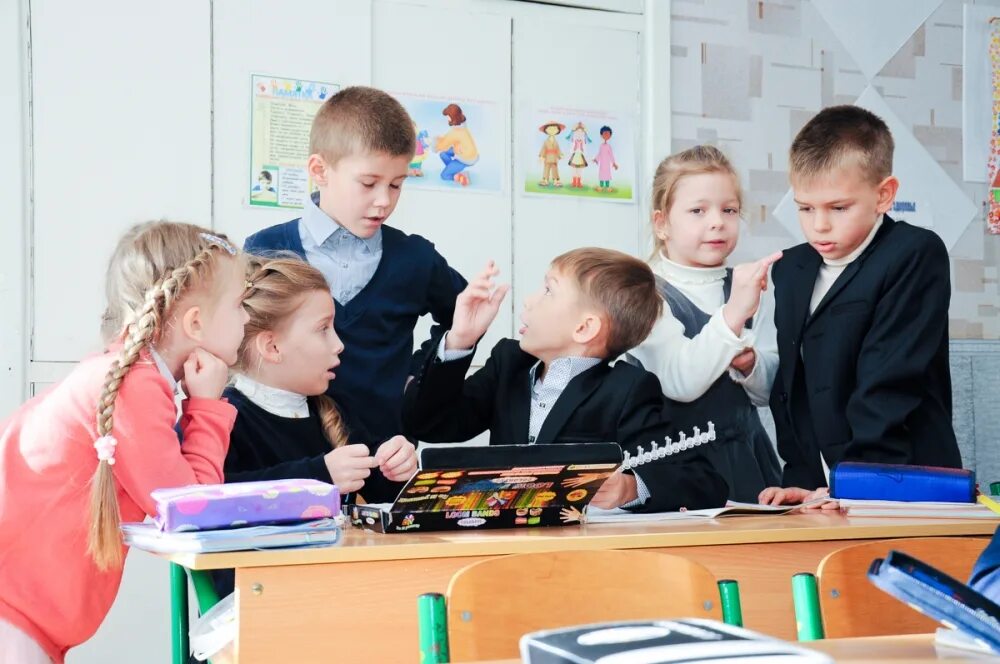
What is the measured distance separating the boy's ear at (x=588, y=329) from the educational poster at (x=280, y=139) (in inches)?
47.9

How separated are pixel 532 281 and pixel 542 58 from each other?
72cm

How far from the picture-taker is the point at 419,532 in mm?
1757

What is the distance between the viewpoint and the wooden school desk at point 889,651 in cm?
98

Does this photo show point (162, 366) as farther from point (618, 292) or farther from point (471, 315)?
point (618, 292)

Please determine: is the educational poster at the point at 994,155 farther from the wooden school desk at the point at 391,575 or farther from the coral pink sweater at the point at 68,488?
the coral pink sweater at the point at 68,488

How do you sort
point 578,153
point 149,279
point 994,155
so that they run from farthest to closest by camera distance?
point 994,155, point 578,153, point 149,279

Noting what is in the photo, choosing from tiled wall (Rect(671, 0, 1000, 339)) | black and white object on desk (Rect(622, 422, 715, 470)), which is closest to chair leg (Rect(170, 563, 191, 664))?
black and white object on desk (Rect(622, 422, 715, 470))

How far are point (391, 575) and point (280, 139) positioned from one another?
2049 millimetres

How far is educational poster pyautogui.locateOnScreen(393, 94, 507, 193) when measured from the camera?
357 cm

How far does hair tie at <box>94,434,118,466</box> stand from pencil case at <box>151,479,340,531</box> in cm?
19

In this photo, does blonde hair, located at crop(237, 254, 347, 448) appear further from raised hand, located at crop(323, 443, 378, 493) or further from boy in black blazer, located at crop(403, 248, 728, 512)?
raised hand, located at crop(323, 443, 378, 493)

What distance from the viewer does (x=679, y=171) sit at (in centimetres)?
297

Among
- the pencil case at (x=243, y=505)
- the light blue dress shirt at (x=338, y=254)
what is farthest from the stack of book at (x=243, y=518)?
the light blue dress shirt at (x=338, y=254)

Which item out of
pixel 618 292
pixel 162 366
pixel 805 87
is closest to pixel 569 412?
pixel 618 292
